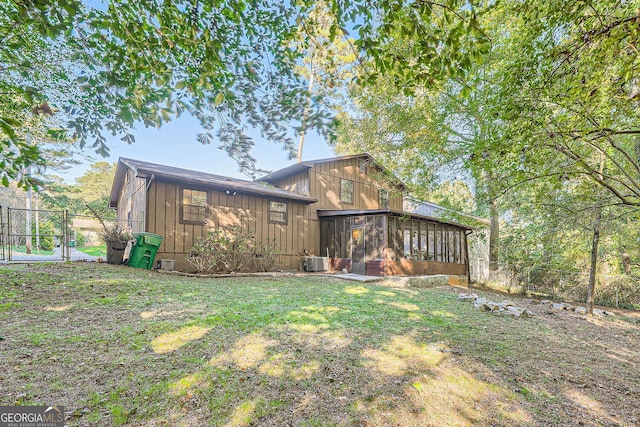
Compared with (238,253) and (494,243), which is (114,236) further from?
(494,243)

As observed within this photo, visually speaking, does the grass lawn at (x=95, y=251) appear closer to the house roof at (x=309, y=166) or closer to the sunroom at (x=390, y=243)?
the house roof at (x=309, y=166)

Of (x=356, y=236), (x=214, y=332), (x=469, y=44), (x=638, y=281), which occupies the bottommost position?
(x=638, y=281)

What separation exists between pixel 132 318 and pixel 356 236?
381 inches

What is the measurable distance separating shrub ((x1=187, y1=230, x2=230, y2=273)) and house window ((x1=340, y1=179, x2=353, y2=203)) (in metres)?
7.17

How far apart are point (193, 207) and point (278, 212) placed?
142 inches

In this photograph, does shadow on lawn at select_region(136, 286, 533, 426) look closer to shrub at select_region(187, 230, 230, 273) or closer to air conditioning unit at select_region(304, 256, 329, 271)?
shrub at select_region(187, 230, 230, 273)

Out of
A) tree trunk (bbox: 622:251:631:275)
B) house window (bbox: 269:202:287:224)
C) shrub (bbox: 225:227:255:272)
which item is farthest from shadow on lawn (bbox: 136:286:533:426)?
tree trunk (bbox: 622:251:631:275)

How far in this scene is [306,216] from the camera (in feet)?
44.5

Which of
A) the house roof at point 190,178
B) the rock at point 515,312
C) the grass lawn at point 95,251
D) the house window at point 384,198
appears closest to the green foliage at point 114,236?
the house roof at point 190,178

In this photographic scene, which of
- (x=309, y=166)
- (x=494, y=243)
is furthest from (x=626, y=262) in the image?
(x=309, y=166)

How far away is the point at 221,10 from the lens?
2.99m

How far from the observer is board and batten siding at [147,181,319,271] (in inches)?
373

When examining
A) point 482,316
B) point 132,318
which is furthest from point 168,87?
point 482,316

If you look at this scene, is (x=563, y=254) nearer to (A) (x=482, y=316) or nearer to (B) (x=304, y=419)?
(A) (x=482, y=316)
